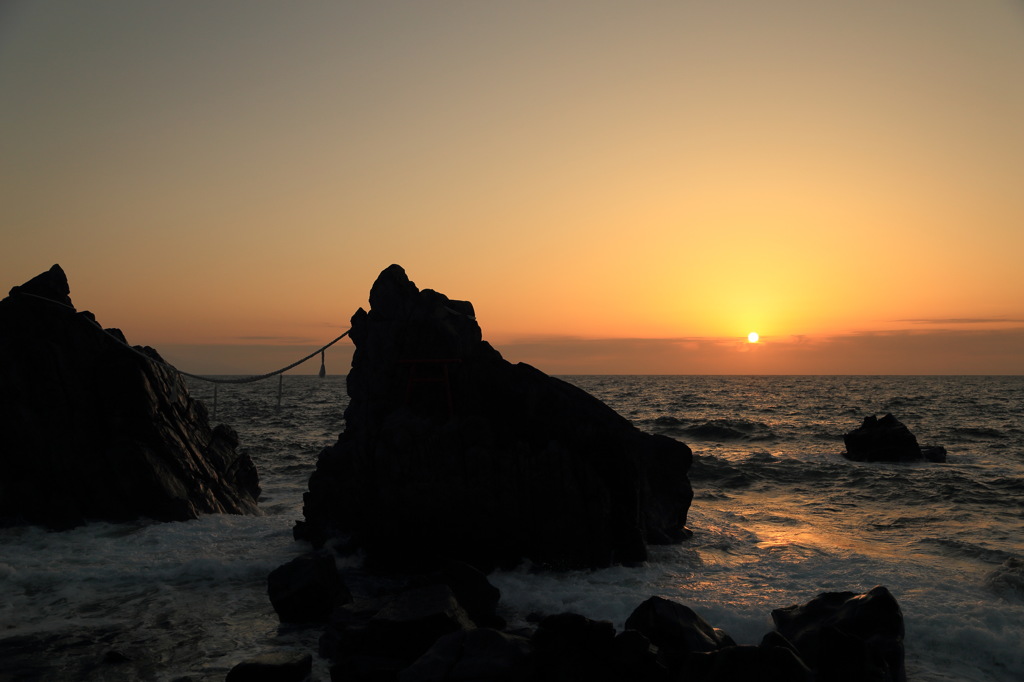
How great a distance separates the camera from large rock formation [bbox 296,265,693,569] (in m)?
15.8

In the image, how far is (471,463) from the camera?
1608 cm

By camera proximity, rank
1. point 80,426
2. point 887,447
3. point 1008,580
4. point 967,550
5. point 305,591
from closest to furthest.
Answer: point 305,591 → point 1008,580 → point 967,550 → point 80,426 → point 887,447

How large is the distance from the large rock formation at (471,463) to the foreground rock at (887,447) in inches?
914

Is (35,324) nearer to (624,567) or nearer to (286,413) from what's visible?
(624,567)

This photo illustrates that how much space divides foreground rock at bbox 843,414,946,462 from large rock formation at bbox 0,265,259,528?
3300 cm

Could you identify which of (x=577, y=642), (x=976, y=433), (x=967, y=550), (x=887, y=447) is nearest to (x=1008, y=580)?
(x=967, y=550)

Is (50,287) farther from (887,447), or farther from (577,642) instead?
(887,447)

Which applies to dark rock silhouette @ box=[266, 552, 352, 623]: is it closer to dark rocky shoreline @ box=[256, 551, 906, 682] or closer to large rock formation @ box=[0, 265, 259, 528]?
dark rocky shoreline @ box=[256, 551, 906, 682]

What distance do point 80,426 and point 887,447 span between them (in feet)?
123

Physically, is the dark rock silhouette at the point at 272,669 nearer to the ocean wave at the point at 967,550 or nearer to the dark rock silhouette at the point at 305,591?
the dark rock silhouette at the point at 305,591

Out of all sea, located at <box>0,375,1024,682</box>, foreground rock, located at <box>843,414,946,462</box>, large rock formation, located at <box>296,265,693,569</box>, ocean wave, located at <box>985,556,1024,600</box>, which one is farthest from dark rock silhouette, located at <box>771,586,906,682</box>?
foreground rock, located at <box>843,414,946,462</box>

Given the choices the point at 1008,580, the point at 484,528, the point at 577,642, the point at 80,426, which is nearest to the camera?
the point at 577,642

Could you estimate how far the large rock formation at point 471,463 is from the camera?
15812 mm

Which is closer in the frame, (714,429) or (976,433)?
(976,433)
